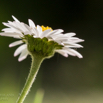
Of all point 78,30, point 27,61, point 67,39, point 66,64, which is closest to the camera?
point 67,39

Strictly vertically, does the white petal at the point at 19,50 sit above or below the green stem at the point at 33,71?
above

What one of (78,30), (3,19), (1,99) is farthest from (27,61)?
(1,99)

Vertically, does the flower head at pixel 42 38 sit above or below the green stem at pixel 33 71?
above

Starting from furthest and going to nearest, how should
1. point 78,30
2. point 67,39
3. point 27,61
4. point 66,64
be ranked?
point 78,30 → point 66,64 → point 27,61 → point 67,39

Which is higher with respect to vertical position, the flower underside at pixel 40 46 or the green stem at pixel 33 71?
the flower underside at pixel 40 46

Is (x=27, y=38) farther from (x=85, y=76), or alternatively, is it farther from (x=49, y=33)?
(x=85, y=76)

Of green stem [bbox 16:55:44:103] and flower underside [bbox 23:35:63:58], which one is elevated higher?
flower underside [bbox 23:35:63:58]

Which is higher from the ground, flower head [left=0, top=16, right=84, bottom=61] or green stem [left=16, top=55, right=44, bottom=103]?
flower head [left=0, top=16, right=84, bottom=61]

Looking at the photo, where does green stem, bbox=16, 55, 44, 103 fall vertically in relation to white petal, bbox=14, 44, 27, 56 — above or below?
below
